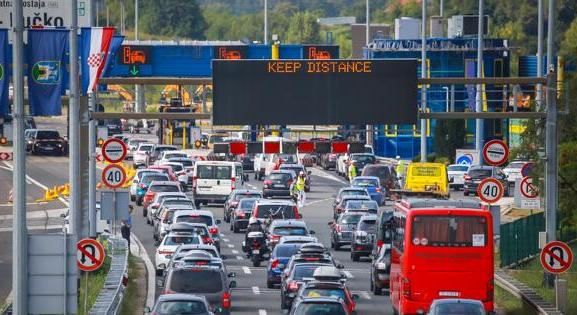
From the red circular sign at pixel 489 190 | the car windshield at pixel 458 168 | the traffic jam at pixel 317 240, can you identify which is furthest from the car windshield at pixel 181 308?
the car windshield at pixel 458 168

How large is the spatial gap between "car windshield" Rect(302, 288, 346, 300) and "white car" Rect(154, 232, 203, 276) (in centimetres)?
1104

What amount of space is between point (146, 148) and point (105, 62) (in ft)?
184

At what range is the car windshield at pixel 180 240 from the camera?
4716cm

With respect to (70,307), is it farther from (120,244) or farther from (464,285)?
(120,244)

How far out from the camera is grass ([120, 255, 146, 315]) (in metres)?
38.8

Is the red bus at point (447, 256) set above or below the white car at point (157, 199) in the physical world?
above

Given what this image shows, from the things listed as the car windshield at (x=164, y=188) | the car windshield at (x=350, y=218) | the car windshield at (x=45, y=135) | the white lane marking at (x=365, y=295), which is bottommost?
the white lane marking at (x=365, y=295)

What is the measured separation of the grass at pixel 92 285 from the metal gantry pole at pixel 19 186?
25.9 ft

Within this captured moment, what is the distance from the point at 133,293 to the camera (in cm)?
4244

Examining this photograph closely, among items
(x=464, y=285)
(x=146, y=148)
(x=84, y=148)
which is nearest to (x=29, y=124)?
(x=146, y=148)

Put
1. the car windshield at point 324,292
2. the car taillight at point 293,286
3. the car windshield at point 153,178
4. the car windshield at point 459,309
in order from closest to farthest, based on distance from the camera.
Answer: the car windshield at point 459,309
the car windshield at point 324,292
the car taillight at point 293,286
the car windshield at point 153,178

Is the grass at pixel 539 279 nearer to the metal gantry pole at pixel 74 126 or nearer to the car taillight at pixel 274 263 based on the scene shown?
the car taillight at pixel 274 263

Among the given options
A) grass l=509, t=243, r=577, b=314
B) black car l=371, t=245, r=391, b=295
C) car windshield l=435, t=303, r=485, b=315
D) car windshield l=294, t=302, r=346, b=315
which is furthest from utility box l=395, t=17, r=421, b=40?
car windshield l=435, t=303, r=485, b=315

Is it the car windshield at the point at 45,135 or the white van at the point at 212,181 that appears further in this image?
the car windshield at the point at 45,135
